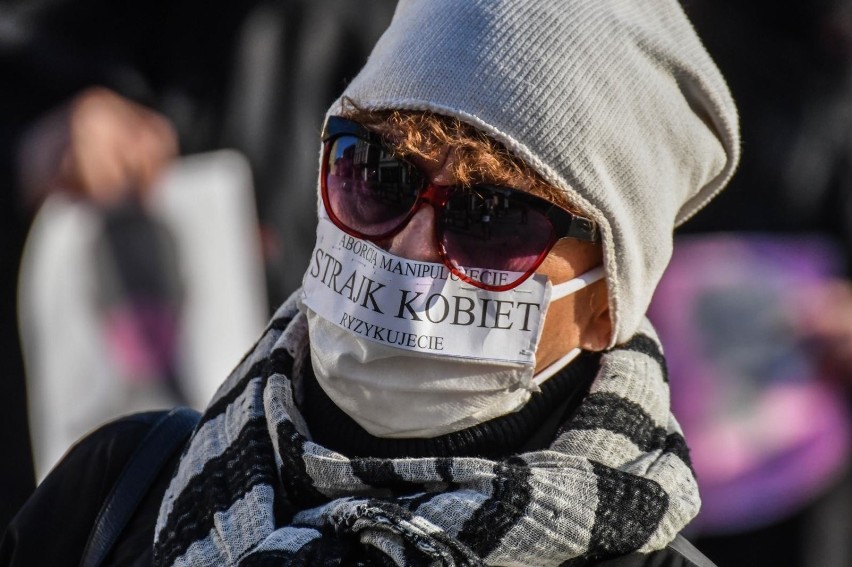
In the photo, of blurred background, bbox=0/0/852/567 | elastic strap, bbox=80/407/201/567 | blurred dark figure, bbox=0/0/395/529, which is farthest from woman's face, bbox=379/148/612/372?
blurred dark figure, bbox=0/0/395/529

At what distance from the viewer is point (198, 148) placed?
161 inches

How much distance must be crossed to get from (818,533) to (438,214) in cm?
235

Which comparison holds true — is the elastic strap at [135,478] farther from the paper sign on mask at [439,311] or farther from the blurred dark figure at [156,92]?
the blurred dark figure at [156,92]

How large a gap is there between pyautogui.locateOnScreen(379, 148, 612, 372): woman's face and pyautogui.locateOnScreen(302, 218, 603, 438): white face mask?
0.08ft

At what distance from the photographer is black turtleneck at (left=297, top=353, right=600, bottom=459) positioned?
173 centimetres

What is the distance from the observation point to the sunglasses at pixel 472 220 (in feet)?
5.51

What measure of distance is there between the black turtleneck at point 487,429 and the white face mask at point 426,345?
20 mm

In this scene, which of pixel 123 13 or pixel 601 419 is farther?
pixel 123 13

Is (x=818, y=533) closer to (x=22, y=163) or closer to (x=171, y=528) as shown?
(x=171, y=528)

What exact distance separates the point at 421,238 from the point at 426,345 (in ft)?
0.56

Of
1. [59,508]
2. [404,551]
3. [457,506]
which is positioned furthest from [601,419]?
[59,508]

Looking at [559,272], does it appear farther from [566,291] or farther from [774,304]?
[774,304]

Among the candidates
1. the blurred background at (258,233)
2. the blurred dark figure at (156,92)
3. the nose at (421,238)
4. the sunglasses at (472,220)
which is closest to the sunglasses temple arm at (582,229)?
the sunglasses at (472,220)

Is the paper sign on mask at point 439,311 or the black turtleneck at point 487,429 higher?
the paper sign on mask at point 439,311
